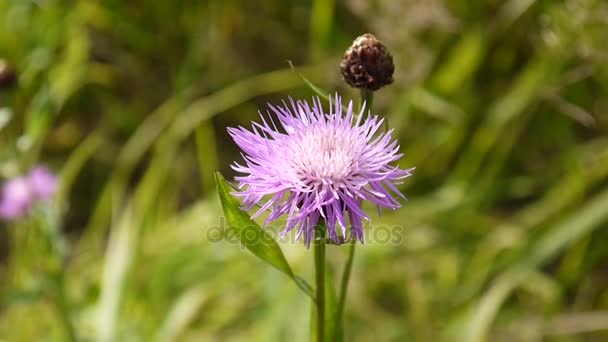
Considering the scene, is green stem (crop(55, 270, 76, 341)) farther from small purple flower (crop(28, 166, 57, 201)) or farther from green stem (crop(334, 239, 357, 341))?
green stem (crop(334, 239, 357, 341))

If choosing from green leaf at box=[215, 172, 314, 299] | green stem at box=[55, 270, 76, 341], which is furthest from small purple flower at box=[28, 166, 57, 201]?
green leaf at box=[215, 172, 314, 299]

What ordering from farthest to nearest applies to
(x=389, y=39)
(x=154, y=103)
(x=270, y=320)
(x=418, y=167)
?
(x=154, y=103) < (x=418, y=167) < (x=389, y=39) < (x=270, y=320)

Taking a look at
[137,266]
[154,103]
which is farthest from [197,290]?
[154,103]

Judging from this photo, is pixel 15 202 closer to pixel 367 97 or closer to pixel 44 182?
pixel 44 182

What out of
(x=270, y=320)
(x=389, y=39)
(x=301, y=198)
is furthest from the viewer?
(x=389, y=39)

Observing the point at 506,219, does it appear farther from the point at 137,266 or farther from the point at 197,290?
the point at 137,266

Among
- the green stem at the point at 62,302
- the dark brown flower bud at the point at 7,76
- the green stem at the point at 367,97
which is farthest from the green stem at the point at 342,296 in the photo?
the dark brown flower bud at the point at 7,76

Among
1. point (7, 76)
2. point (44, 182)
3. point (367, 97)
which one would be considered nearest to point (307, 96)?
point (44, 182)

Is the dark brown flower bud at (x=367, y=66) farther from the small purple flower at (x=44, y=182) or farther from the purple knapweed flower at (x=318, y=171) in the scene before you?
the small purple flower at (x=44, y=182)
